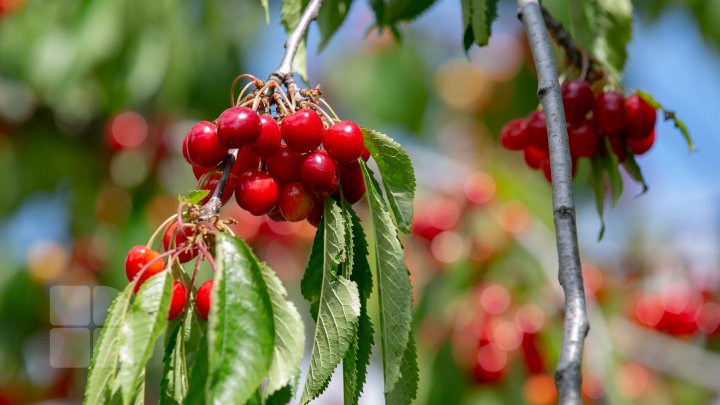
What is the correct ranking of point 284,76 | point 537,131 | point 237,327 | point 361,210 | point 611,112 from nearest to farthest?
1. point 237,327
2. point 284,76
3. point 611,112
4. point 537,131
5. point 361,210

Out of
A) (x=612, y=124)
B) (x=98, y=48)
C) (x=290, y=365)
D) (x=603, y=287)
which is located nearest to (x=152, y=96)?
(x=98, y=48)

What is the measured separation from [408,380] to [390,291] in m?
0.15

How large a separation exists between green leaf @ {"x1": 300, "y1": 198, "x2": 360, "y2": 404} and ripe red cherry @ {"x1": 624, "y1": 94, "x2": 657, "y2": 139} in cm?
80

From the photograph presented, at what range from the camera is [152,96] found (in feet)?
16.4

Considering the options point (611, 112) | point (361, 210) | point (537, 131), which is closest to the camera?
point (611, 112)

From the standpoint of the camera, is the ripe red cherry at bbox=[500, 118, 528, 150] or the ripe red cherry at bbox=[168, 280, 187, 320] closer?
the ripe red cherry at bbox=[168, 280, 187, 320]

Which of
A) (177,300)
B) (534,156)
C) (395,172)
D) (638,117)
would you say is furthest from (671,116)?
(177,300)

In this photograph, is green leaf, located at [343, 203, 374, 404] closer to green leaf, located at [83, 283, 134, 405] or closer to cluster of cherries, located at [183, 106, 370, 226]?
cluster of cherries, located at [183, 106, 370, 226]

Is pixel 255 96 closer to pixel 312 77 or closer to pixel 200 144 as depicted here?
pixel 200 144

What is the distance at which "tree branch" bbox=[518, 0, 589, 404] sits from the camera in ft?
3.42

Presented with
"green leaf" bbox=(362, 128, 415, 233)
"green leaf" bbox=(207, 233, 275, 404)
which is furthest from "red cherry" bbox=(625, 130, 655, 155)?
"green leaf" bbox=(207, 233, 275, 404)

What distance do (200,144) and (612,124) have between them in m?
0.92

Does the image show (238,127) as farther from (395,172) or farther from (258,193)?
(395,172)

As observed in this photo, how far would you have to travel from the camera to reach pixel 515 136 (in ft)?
6.88
